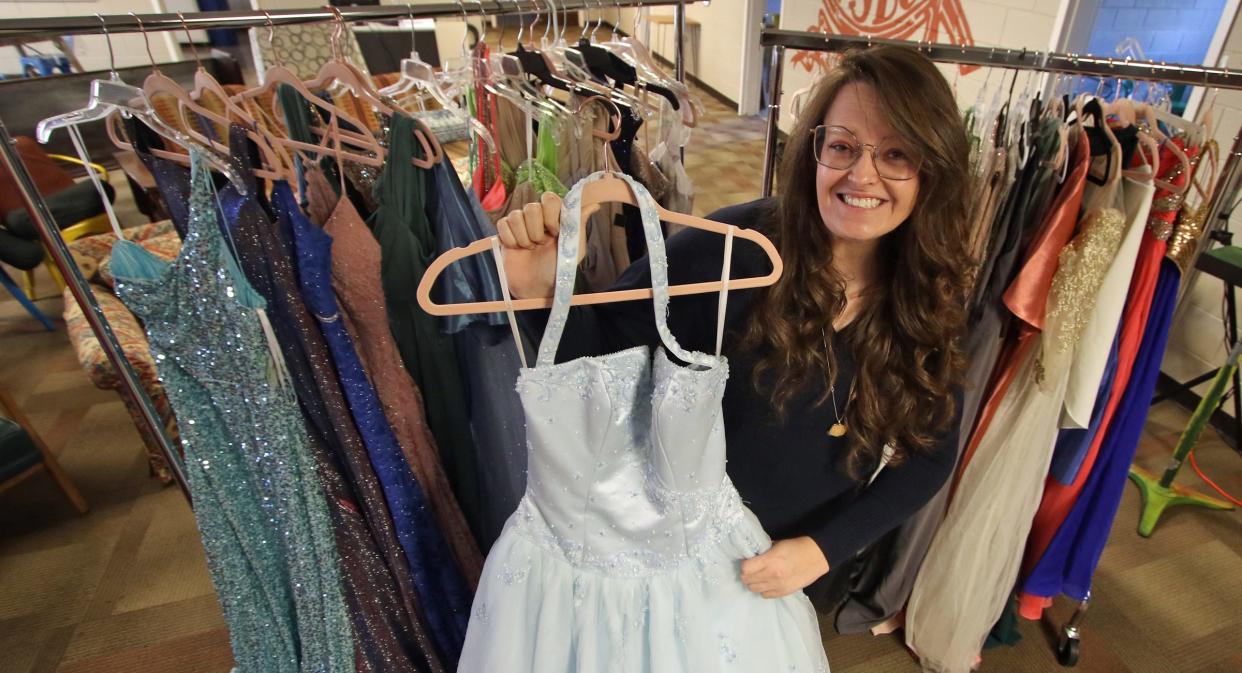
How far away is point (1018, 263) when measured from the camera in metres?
1.22

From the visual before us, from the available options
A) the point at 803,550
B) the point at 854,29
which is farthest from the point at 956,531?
the point at 854,29

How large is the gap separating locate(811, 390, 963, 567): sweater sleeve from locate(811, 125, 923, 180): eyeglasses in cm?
42

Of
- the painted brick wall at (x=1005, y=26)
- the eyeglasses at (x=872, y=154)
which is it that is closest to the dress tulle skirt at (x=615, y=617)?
the eyeglasses at (x=872, y=154)

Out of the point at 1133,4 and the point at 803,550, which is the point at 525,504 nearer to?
the point at 803,550

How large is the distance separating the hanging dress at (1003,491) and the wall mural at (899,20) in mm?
2435

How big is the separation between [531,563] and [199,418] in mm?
532

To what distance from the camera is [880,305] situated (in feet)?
3.29

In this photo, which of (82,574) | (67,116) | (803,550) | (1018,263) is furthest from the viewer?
(82,574)

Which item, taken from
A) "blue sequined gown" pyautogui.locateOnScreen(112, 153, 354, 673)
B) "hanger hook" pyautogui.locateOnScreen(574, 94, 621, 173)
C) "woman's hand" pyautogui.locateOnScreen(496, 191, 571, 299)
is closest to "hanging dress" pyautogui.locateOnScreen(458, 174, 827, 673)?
"woman's hand" pyautogui.locateOnScreen(496, 191, 571, 299)

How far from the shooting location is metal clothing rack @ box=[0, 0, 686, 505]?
0.83 metres

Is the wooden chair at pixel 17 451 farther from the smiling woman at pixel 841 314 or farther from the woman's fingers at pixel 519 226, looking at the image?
the woman's fingers at pixel 519 226

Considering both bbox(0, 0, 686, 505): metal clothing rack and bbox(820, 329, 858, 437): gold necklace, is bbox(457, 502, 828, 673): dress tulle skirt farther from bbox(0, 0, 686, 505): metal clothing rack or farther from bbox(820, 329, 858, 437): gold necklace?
bbox(0, 0, 686, 505): metal clothing rack

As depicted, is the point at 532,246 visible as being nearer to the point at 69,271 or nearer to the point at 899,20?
the point at 69,271

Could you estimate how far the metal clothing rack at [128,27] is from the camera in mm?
834
